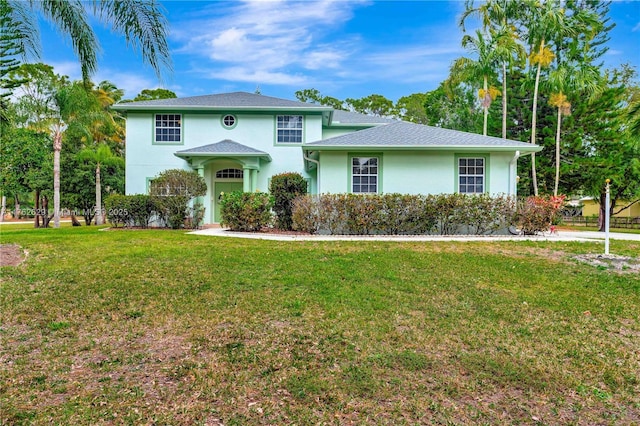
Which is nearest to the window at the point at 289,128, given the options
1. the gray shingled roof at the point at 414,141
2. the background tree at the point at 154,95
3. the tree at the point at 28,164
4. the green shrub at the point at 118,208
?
the gray shingled roof at the point at 414,141

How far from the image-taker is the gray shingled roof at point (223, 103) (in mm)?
16609

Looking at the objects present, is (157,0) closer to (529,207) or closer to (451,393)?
(451,393)

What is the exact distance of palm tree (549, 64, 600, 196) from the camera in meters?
19.2

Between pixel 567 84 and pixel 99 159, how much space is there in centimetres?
2567

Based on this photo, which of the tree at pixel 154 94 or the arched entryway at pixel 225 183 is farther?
the tree at pixel 154 94

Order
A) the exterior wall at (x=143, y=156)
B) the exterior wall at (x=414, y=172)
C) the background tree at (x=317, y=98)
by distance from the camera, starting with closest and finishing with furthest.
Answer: the exterior wall at (x=414, y=172), the exterior wall at (x=143, y=156), the background tree at (x=317, y=98)

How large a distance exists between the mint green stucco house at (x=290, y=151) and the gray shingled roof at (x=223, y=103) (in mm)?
43

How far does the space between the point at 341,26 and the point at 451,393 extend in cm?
1453

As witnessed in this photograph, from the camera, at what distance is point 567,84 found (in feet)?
64.2

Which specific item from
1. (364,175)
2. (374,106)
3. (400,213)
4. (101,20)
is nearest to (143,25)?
(101,20)

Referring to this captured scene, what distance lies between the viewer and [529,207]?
11.8 m

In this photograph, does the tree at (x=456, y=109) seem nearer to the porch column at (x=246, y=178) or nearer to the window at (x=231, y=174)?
the window at (x=231, y=174)

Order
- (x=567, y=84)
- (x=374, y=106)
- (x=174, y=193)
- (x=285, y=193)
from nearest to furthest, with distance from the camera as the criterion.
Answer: (x=285, y=193) < (x=174, y=193) < (x=567, y=84) < (x=374, y=106)

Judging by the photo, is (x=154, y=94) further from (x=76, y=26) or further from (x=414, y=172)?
(x=76, y=26)
